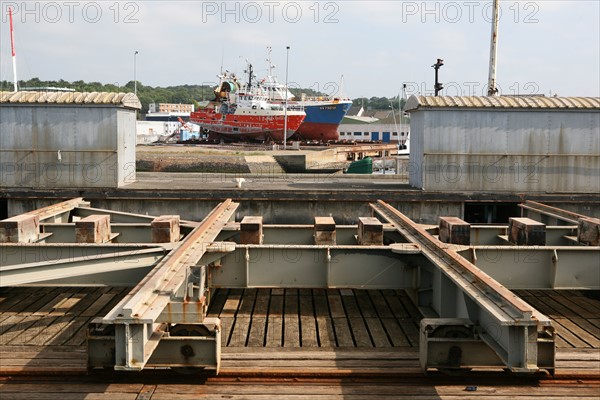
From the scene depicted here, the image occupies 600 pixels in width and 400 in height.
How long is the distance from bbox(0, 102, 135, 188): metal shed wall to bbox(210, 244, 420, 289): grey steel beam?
8.82m

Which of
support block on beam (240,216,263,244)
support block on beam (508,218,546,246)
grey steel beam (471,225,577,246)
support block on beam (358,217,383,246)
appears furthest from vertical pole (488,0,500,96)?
support block on beam (240,216,263,244)

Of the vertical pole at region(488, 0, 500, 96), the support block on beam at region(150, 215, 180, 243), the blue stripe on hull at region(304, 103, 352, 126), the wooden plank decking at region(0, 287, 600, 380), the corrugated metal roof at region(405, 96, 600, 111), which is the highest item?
the blue stripe on hull at region(304, 103, 352, 126)

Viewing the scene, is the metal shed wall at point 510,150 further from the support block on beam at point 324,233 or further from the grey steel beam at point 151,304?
the grey steel beam at point 151,304

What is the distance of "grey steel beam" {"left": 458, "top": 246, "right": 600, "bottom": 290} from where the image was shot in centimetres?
806

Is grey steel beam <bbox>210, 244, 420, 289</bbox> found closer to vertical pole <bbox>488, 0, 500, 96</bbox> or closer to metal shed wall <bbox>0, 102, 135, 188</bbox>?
metal shed wall <bbox>0, 102, 135, 188</bbox>

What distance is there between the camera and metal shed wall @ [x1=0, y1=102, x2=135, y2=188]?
1545 centimetres

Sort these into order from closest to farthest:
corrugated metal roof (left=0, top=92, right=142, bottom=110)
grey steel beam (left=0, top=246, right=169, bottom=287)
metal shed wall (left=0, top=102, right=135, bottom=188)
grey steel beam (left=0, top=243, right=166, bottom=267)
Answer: grey steel beam (left=0, top=246, right=169, bottom=287)
grey steel beam (left=0, top=243, right=166, bottom=267)
corrugated metal roof (left=0, top=92, right=142, bottom=110)
metal shed wall (left=0, top=102, right=135, bottom=188)

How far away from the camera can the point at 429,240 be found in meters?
8.55

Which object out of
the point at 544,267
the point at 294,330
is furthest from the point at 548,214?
the point at 294,330

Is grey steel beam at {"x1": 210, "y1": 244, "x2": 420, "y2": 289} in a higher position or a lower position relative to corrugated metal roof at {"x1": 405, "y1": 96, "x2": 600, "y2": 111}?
lower

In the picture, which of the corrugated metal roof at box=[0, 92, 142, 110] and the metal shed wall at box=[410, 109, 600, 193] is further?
the metal shed wall at box=[410, 109, 600, 193]

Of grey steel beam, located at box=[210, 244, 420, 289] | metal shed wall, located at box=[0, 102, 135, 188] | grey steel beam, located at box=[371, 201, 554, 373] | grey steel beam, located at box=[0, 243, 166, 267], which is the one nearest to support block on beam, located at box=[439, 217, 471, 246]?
grey steel beam, located at box=[371, 201, 554, 373]

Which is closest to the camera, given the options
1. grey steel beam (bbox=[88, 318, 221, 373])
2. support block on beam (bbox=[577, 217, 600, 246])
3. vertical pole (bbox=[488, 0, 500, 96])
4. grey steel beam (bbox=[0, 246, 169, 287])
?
grey steel beam (bbox=[88, 318, 221, 373])

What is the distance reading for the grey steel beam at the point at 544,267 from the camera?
8.06m
